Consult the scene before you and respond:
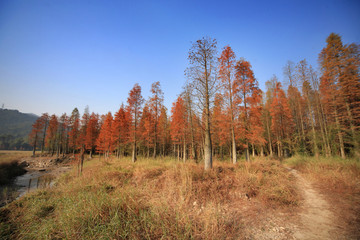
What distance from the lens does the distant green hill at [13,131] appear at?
84.1 meters

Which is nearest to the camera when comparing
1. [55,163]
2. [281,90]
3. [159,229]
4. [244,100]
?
[159,229]

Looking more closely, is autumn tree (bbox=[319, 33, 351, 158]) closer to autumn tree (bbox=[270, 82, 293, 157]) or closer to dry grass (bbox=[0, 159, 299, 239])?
autumn tree (bbox=[270, 82, 293, 157])

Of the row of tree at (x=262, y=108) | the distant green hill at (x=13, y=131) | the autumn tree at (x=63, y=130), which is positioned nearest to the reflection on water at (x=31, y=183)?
the row of tree at (x=262, y=108)

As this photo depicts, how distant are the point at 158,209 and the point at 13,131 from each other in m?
220

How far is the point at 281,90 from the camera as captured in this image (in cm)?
1855

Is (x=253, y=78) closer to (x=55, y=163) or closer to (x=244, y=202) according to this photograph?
(x=244, y=202)

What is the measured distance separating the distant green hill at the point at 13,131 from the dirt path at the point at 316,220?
12361cm

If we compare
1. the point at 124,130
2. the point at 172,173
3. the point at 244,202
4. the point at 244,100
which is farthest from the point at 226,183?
the point at 124,130

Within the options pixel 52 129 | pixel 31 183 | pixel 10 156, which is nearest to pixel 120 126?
pixel 31 183

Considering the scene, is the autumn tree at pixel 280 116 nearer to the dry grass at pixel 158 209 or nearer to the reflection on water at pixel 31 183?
the dry grass at pixel 158 209

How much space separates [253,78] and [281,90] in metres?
8.11

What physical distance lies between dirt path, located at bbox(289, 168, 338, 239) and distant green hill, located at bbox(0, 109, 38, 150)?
123614mm

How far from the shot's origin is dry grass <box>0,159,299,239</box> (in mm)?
2965

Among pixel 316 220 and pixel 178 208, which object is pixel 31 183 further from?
pixel 316 220
